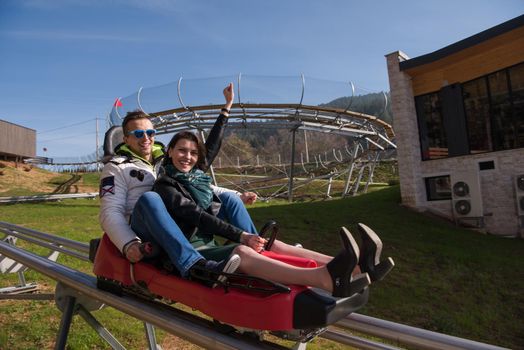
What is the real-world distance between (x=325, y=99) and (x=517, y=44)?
5.36m

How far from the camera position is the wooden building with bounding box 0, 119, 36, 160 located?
27.7 m

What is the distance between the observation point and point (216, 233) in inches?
83.7

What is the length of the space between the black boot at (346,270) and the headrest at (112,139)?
184 cm

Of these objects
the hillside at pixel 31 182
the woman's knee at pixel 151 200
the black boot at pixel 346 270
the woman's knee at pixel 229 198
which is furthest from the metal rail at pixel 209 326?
the hillside at pixel 31 182

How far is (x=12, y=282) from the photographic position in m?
5.03

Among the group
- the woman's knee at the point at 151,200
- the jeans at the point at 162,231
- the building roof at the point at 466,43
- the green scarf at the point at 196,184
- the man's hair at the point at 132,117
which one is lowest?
the jeans at the point at 162,231

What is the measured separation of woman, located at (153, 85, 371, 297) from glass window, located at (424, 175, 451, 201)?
10.9 metres

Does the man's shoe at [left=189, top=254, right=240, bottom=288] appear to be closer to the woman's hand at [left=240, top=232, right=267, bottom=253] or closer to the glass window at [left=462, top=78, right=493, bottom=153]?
the woman's hand at [left=240, top=232, right=267, bottom=253]

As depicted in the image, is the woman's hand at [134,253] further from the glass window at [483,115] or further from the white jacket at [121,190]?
the glass window at [483,115]

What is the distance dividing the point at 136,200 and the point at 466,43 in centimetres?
1142

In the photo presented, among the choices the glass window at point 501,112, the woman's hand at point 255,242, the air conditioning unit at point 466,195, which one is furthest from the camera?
the glass window at point 501,112

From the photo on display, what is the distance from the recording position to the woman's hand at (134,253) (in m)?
1.99

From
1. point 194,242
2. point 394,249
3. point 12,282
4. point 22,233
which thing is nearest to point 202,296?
point 194,242

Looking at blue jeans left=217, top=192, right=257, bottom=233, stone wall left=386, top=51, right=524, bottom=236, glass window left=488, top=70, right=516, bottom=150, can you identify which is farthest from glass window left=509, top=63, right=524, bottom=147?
blue jeans left=217, top=192, right=257, bottom=233
